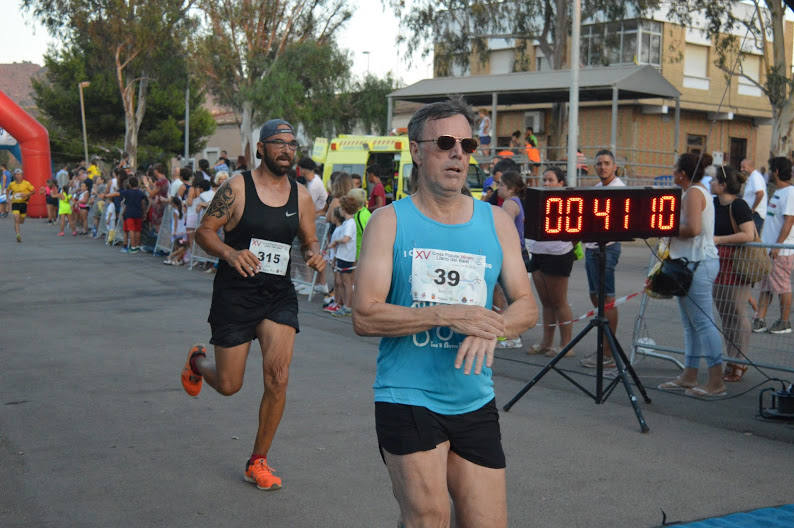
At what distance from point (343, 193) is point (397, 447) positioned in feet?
31.3

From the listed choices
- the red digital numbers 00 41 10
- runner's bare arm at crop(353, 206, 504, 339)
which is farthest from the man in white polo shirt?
runner's bare arm at crop(353, 206, 504, 339)

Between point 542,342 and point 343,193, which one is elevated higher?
point 343,193

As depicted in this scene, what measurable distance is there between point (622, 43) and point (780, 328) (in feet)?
119

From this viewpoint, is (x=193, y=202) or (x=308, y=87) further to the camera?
(x=308, y=87)

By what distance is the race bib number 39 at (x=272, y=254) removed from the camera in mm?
5293

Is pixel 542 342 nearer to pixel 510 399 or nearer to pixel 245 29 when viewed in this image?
pixel 510 399

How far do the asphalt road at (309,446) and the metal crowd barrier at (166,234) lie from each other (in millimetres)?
9977

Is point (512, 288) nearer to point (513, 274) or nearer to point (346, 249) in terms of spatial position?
point (513, 274)

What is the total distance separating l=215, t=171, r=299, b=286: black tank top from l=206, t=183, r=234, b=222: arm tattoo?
3.3 inches

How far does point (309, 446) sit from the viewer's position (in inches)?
235

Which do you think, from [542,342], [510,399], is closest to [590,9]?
[542,342]

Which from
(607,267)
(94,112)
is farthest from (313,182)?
(94,112)

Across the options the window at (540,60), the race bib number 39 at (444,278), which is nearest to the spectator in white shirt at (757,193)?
the race bib number 39 at (444,278)

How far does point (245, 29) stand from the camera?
45.3 metres
